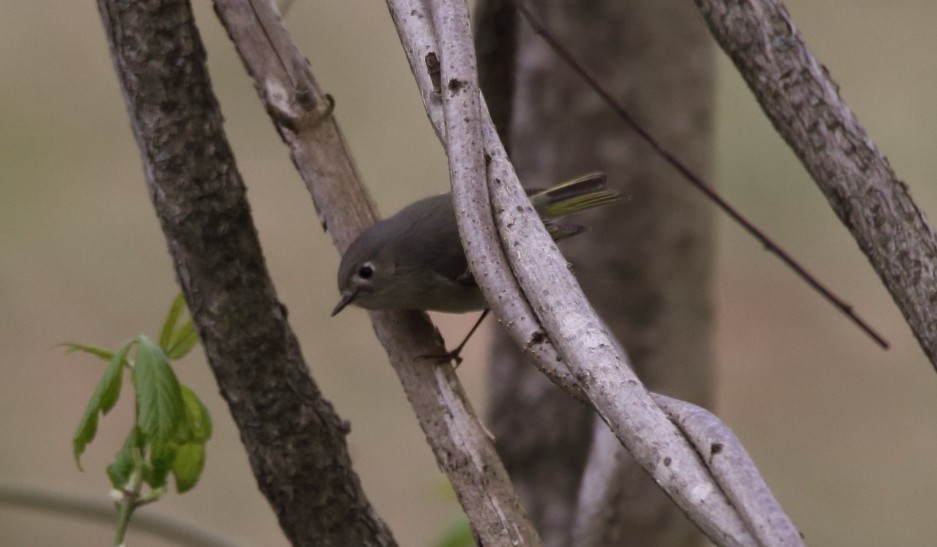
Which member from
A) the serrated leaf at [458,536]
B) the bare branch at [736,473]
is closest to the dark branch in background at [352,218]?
the bare branch at [736,473]

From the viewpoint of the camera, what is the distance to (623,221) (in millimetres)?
3484

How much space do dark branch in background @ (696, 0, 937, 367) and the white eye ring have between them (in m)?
0.90

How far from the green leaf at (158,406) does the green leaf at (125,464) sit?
2cm

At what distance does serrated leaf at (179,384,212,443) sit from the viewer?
1785mm

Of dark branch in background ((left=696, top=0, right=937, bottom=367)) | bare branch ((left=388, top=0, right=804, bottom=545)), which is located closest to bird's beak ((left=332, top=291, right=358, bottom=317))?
bare branch ((left=388, top=0, right=804, bottom=545))

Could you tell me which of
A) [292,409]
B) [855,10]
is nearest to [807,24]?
[855,10]

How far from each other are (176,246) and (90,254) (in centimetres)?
574

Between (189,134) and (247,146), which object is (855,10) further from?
(189,134)

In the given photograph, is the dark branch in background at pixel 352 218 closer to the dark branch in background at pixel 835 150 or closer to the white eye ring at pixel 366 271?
the white eye ring at pixel 366 271

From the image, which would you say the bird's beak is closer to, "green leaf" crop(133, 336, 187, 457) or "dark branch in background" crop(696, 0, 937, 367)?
"green leaf" crop(133, 336, 187, 457)

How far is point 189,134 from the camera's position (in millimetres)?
1772

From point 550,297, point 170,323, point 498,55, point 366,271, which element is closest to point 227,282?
point 170,323

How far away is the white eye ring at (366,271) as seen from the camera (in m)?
2.34

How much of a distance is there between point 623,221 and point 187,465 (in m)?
1.94
